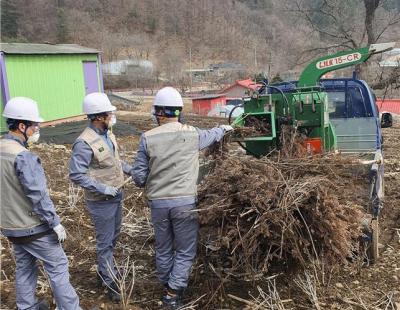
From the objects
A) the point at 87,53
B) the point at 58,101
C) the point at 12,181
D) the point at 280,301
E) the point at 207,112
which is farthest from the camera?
the point at 207,112

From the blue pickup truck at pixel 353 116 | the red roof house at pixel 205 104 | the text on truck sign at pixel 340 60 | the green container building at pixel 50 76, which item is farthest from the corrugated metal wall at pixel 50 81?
the red roof house at pixel 205 104

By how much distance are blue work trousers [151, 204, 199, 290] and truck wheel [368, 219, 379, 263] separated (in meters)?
2.01

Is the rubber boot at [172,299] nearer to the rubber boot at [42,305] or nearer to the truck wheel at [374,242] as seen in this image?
the rubber boot at [42,305]

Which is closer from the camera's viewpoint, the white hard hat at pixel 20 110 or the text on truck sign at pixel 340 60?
the white hard hat at pixel 20 110

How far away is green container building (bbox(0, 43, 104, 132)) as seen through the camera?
14406 millimetres

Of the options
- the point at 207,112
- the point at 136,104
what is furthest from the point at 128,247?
the point at 136,104

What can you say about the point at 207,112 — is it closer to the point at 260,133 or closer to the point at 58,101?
the point at 58,101

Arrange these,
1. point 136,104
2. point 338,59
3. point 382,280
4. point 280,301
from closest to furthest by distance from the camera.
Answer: point 280,301, point 382,280, point 338,59, point 136,104

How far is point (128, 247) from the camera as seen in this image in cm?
554

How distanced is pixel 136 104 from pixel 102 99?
1209 inches

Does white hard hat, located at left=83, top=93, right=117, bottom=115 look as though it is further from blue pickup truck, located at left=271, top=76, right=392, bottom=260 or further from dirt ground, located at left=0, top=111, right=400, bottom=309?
blue pickup truck, located at left=271, top=76, right=392, bottom=260

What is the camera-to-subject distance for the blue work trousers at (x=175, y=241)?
414 centimetres

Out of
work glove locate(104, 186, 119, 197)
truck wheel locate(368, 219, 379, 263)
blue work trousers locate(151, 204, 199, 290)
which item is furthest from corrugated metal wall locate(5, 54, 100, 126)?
truck wheel locate(368, 219, 379, 263)

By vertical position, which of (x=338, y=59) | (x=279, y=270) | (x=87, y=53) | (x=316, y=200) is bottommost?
(x=279, y=270)
